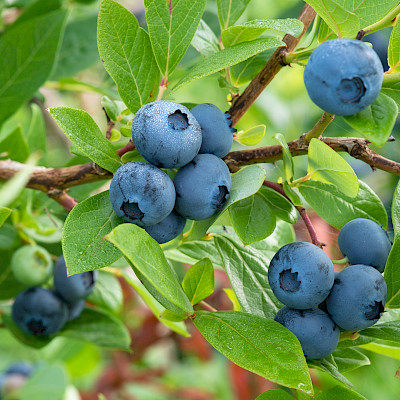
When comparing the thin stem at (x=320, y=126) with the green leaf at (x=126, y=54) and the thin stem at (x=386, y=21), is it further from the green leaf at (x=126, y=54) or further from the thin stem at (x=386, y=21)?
the green leaf at (x=126, y=54)

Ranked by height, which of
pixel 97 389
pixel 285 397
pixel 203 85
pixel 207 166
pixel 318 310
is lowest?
pixel 97 389

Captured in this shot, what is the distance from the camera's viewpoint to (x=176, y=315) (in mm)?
844

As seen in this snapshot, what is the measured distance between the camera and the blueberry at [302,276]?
0.73 metres

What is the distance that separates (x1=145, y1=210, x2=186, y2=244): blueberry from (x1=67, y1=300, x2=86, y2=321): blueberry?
60 centimetres

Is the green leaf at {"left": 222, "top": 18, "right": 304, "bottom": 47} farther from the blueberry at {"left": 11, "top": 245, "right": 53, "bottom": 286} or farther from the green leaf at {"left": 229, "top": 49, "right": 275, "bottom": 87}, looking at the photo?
the blueberry at {"left": 11, "top": 245, "right": 53, "bottom": 286}

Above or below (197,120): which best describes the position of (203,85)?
below

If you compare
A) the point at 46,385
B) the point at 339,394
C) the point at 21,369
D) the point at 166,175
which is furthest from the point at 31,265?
the point at 21,369

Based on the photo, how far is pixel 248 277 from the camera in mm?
874

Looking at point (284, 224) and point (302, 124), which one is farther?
point (302, 124)

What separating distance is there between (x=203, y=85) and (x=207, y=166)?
83.3 inches

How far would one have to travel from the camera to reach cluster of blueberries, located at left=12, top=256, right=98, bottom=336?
1.19 meters

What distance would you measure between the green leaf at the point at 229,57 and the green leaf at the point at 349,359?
0.49 metres

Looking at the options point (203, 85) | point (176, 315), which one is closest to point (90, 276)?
point (176, 315)

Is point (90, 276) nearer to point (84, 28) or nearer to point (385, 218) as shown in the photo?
point (385, 218)
